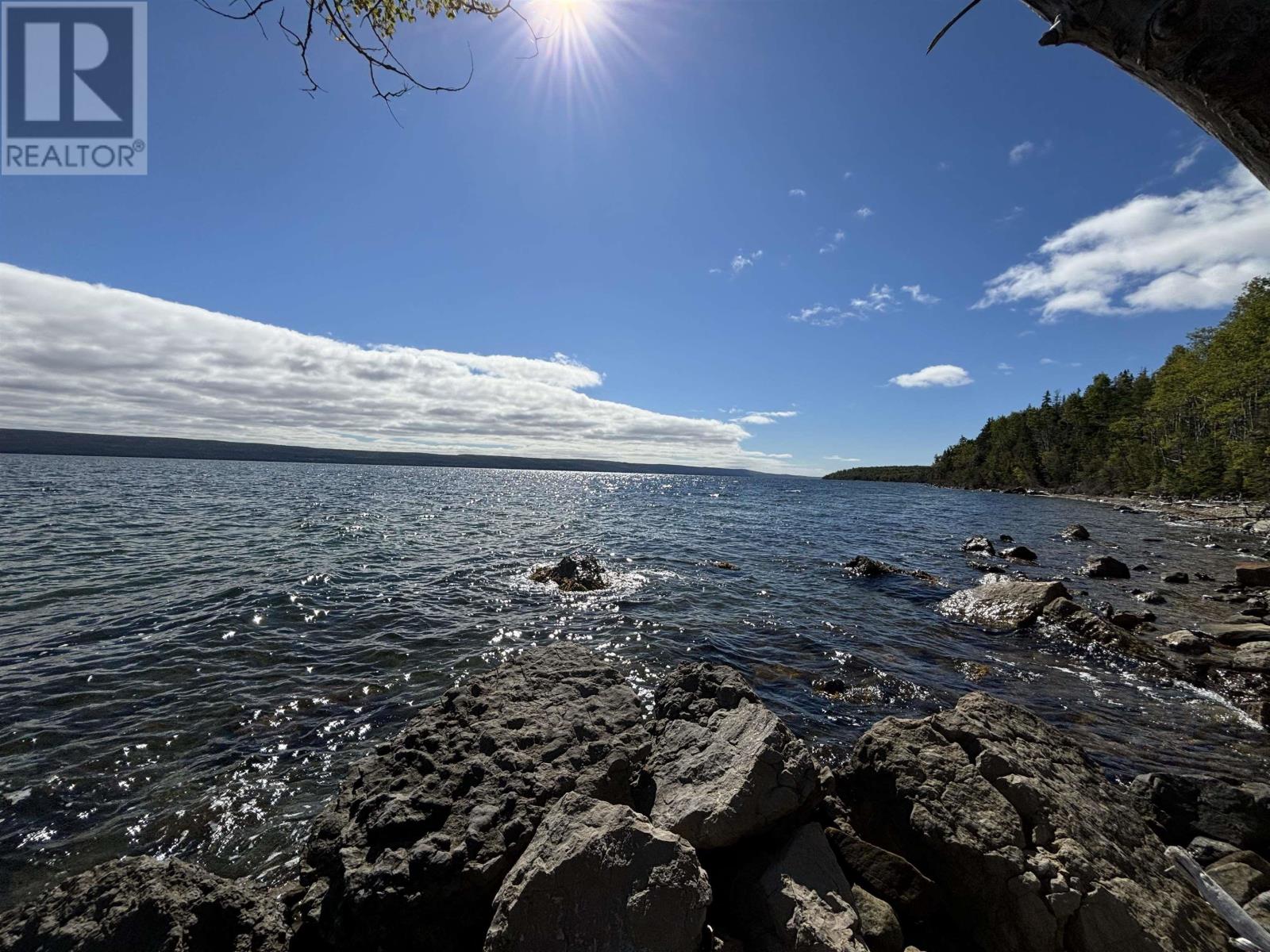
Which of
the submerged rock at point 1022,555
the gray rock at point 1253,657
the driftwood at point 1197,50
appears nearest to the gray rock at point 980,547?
the submerged rock at point 1022,555

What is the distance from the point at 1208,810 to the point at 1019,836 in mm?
4047

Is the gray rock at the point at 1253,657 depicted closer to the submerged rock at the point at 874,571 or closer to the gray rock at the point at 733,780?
the submerged rock at the point at 874,571

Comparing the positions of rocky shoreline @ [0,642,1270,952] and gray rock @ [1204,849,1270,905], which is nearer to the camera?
rocky shoreline @ [0,642,1270,952]

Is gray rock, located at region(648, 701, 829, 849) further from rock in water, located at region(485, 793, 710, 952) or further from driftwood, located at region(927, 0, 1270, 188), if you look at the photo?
driftwood, located at region(927, 0, 1270, 188)

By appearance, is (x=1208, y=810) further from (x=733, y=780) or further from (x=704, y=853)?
(x=704, y=853)

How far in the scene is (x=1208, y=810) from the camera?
6277 mm

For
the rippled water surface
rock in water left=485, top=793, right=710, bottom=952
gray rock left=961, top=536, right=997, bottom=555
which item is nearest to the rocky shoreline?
rock in water left=485, top=793, right=710, bottom=952

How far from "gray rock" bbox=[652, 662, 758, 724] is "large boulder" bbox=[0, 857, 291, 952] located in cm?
448

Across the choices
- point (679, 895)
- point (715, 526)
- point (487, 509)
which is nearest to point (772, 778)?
point (679, 895)

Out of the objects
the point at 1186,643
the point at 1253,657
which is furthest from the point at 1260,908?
the point at 1186,643

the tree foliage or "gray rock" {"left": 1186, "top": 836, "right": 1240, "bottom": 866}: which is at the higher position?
the tree foliage

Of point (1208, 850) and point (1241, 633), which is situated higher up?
point (1241, 633)

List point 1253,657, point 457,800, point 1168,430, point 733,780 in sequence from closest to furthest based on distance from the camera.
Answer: point 457,800 → point 733,780 → point 1253,657 → point 1168,430

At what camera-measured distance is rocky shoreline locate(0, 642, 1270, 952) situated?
3820 millimetres
